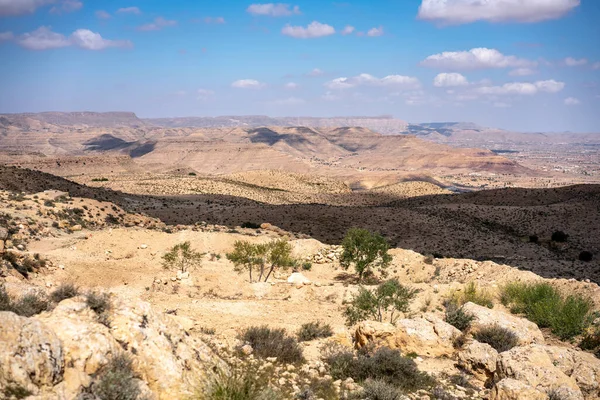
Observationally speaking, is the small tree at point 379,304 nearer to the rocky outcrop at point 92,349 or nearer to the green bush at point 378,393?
the green bush at point 378,393

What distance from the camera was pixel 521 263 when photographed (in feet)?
83.8

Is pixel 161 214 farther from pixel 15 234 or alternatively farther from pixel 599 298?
pixel 599 298

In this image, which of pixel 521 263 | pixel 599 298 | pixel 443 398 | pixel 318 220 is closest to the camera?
pixel 443 398

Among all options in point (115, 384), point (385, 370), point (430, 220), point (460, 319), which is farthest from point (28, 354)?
point (430, 220)

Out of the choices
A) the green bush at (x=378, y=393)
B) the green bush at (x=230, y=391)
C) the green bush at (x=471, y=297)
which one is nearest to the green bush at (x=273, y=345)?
the green bush at (x=378, y=393)

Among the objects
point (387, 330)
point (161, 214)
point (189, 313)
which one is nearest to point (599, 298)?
point (387, 330)

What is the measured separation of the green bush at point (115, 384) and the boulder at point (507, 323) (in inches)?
331

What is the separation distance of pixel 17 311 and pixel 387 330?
713 centimetres

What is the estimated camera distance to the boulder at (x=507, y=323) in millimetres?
10320

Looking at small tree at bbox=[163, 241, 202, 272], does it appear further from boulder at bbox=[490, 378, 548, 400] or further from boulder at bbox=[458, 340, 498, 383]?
boulder at bbox=[490, 378, 548, 400]

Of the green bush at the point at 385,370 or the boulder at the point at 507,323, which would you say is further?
the boulder at the point at 507,323

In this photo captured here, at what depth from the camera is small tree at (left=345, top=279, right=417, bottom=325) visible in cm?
1263

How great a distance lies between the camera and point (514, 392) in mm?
6859

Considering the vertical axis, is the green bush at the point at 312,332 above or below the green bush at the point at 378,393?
below
